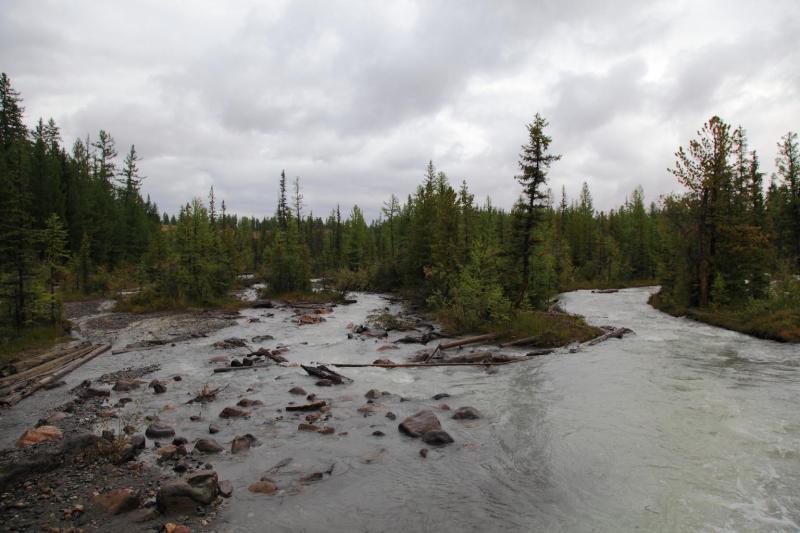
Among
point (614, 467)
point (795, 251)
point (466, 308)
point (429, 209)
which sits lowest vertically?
point (614, 467)

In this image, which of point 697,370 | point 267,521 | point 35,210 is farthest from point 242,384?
point 35,210

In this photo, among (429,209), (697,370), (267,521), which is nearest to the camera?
(267,521)

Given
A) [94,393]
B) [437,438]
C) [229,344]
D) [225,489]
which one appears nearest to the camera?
[225,489]

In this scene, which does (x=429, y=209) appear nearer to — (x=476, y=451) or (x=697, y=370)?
(x=697, y=370)

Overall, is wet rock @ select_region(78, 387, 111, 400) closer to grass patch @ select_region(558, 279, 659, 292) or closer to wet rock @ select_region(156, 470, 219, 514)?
wet rock @ select_region(156, 470, 219, 514)

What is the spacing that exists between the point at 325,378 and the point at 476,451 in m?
7.46

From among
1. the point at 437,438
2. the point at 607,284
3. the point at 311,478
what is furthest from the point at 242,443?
the point at 607,284

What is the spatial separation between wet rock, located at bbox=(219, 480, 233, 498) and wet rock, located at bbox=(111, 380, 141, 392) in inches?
333

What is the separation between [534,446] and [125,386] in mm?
13027

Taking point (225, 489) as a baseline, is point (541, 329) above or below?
above

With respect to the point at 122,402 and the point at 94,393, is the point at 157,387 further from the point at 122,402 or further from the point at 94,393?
the point at 94,393

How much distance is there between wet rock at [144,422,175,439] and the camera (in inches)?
427

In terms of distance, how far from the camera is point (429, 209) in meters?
44.0

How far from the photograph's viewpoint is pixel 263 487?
8.57 metres
